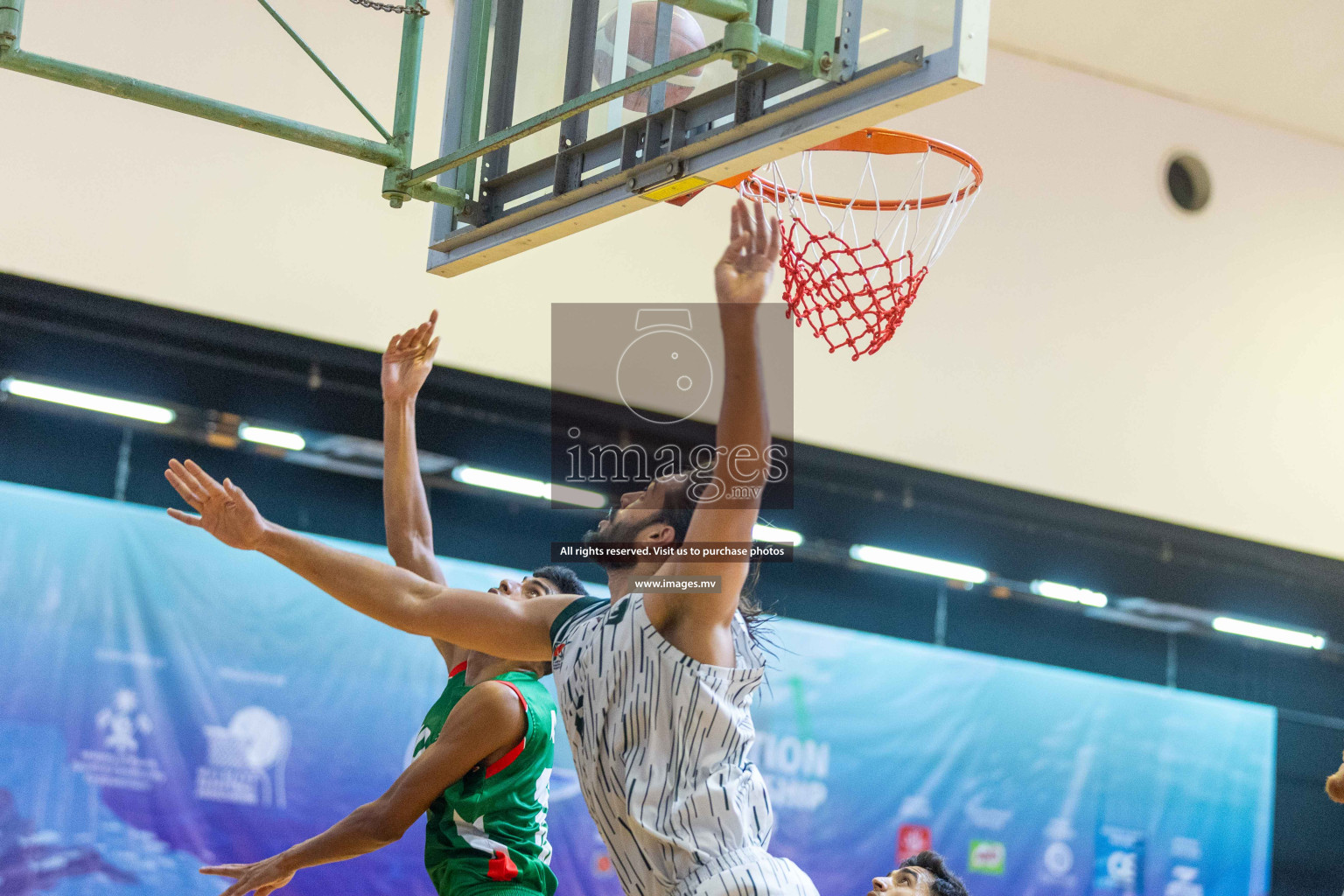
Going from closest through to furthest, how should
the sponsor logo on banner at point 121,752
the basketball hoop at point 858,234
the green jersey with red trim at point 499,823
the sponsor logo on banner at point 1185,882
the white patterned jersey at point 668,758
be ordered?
the white patterned jersey at point 668,758
the green jersey with red trim at point 499,823
the basketball hoop at point 858,234
the sponsor logo on banner at point 121,752
the sponsor logo on banner at point 1185,882

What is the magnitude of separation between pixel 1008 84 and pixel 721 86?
478 cm

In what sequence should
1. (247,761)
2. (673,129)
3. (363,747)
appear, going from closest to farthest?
(673,129) → (247,761) → (363,747)

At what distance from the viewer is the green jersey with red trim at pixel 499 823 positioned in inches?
144

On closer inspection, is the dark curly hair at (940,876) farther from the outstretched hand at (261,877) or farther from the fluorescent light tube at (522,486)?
the fluorescent light tube at (522,486)

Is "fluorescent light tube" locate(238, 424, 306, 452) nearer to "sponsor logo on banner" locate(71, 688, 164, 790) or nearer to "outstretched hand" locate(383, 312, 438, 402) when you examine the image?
"sponsor logo on banner" locate(71, 688, 164, 790)

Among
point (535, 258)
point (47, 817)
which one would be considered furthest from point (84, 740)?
point (535, 258)

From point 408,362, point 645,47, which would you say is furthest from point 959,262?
point 408,362

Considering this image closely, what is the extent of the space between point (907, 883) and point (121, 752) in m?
3.68

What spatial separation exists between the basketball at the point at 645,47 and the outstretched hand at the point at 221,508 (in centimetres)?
133

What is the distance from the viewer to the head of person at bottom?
4867 mm

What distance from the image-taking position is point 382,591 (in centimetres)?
280

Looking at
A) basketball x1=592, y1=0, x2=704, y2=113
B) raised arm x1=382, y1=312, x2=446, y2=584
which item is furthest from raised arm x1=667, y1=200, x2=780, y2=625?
raised arm x1=382, y1=312, x2=446, y2=584

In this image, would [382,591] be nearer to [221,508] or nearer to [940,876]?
[221,508]

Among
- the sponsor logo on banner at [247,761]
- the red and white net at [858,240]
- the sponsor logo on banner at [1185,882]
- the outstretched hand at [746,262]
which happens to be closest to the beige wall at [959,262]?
the red and white net at [858,240]
